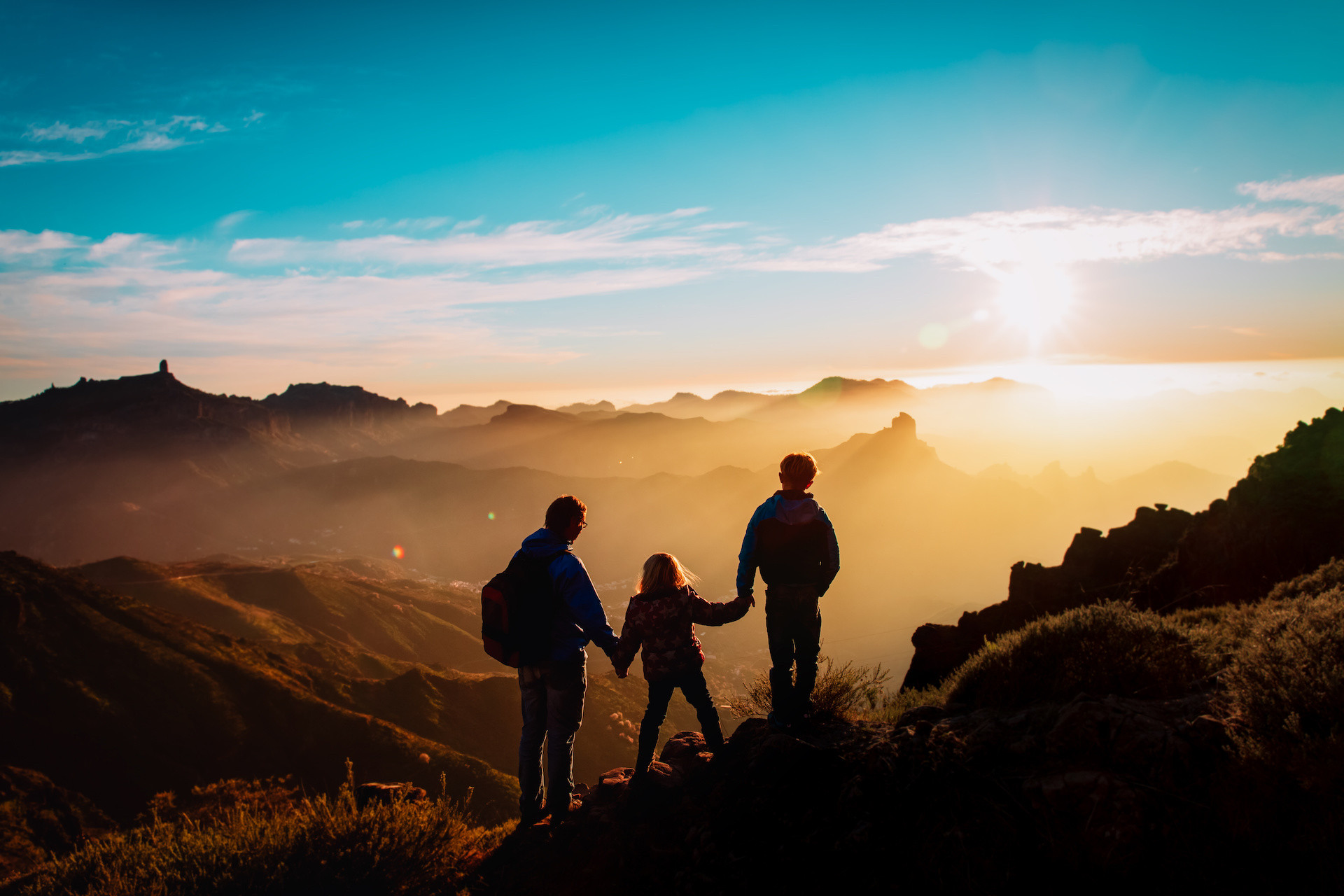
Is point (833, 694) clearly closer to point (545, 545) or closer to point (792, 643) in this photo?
point (792, 643)

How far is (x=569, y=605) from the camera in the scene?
5.55m

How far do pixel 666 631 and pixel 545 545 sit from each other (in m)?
1.39

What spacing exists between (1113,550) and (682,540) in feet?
549

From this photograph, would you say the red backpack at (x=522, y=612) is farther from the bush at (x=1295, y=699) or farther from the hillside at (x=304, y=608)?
the hillside at (x=304, y=608)

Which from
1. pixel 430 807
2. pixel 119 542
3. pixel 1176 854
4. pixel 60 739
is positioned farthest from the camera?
pixel 119 542

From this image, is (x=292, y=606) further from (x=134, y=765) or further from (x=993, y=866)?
(x=993, y=866)

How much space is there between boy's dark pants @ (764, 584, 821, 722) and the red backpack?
7.12 feet

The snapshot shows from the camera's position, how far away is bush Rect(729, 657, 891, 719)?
6816mm

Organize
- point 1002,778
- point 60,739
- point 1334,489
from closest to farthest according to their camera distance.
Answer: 1. point 1002,778
2. point 1334,489
3. point 60,739

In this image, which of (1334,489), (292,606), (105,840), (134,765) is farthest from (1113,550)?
(292,606)

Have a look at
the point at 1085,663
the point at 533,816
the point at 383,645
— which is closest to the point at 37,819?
the point at 533,816

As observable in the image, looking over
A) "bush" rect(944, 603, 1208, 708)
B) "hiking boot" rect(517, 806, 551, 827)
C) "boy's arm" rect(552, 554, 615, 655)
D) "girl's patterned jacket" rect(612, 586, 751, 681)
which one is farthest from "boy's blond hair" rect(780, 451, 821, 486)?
"hiking boot" rect(517, 806, 551, 827)

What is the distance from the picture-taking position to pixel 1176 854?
12.1 feet

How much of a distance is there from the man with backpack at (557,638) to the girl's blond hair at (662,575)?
0.49 meters
